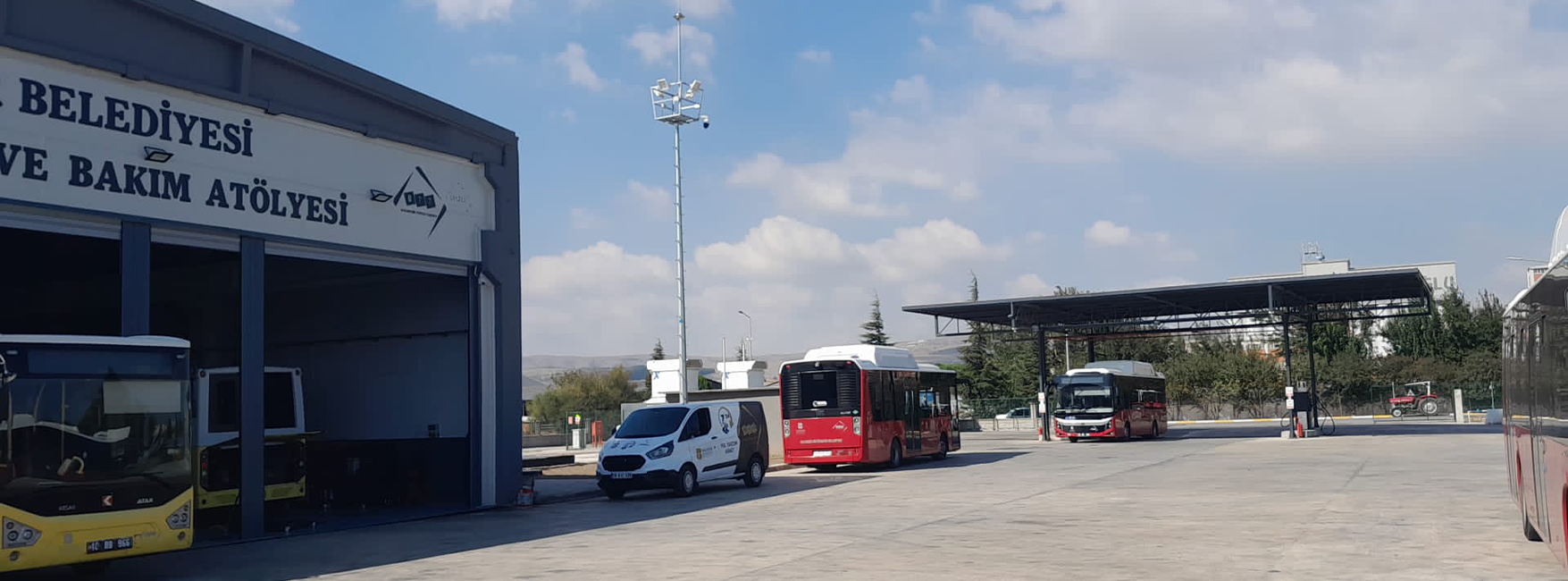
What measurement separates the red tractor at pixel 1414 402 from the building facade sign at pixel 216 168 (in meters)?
54.3

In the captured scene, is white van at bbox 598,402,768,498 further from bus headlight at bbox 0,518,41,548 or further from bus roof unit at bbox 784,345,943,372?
bus headlight at bbox 0,518,41,548

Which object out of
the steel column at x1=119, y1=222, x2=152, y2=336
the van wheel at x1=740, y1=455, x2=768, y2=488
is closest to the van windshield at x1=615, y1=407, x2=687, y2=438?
the van wheel at x1=740, y1=455, x2=768, y2=488

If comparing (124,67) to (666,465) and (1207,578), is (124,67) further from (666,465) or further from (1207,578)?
(1207,578)

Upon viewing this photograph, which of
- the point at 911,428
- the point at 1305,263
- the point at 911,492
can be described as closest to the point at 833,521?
the point at 911,492

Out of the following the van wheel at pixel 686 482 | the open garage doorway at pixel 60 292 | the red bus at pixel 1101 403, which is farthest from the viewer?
the red bus at pixel 1101 403

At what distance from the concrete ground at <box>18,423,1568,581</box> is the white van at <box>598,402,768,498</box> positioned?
44 cm

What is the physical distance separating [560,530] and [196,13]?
796 cm

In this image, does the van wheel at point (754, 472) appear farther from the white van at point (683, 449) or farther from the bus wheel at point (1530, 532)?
the bus wheel at point (1530, 532)

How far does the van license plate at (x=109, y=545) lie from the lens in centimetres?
1079

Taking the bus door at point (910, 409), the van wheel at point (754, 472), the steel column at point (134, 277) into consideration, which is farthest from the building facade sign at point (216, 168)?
the bus door at point (910, 409)

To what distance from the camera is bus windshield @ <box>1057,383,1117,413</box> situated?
3962cm

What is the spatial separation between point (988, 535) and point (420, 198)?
10582mm

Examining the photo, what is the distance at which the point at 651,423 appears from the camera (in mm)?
21922

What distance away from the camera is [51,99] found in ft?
44.6
